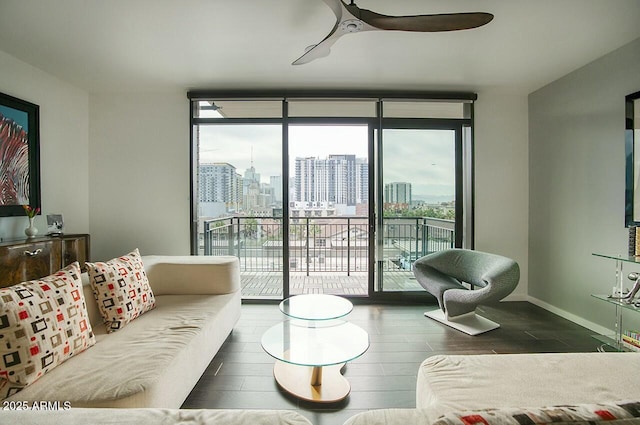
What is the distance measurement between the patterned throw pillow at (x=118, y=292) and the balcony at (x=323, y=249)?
1.61 metres

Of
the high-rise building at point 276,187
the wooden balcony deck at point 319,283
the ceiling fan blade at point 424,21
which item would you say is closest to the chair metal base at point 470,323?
the wooden balcony deck at point 319,283

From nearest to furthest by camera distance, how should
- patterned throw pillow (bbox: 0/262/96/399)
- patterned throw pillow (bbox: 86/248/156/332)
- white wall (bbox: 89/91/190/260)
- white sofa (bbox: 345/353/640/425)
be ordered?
white sofa (bbox: 345/353/640/425) → patterned throw pillow (bbox: 0/262/96/399) → patterned throw pillow (bbox: 86/248/156/332) → white wall (bbox: 89/91/190/260)

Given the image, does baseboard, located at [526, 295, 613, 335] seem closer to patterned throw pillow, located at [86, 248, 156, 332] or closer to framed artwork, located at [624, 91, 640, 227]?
framed artwork, located at [624, 91, 640, 227]

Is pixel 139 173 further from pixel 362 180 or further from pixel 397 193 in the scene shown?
pixel 397 193

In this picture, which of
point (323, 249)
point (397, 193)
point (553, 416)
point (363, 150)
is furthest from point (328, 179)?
point (553, 416)

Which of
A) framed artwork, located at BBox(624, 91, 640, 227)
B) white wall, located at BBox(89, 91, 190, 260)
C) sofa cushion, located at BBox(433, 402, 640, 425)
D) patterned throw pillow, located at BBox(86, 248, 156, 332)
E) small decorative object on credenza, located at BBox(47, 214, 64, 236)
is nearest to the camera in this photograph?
sofa cushion, located at BBox(433, 402, 640, 425)

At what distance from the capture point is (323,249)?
4.95m

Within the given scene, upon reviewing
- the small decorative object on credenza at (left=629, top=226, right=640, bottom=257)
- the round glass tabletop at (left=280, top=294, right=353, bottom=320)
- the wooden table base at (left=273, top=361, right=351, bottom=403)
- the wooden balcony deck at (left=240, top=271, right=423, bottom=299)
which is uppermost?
the small decorative object on credenza at (left=629, top=226, right=640, bottom=257)

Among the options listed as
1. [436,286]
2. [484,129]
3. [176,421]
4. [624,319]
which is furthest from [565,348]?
[176,421]

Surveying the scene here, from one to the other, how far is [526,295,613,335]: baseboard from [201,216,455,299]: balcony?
1.17 metres

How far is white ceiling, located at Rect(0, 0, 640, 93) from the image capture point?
6.57 feet

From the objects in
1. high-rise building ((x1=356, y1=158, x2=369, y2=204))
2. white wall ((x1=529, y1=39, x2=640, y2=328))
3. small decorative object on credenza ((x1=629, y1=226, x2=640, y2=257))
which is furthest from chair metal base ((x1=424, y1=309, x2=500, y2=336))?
high-rise building ((x1=356, y1=158, x2=369, y2=204))

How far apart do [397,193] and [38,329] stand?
329 cm

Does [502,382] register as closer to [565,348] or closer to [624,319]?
[565,348]
